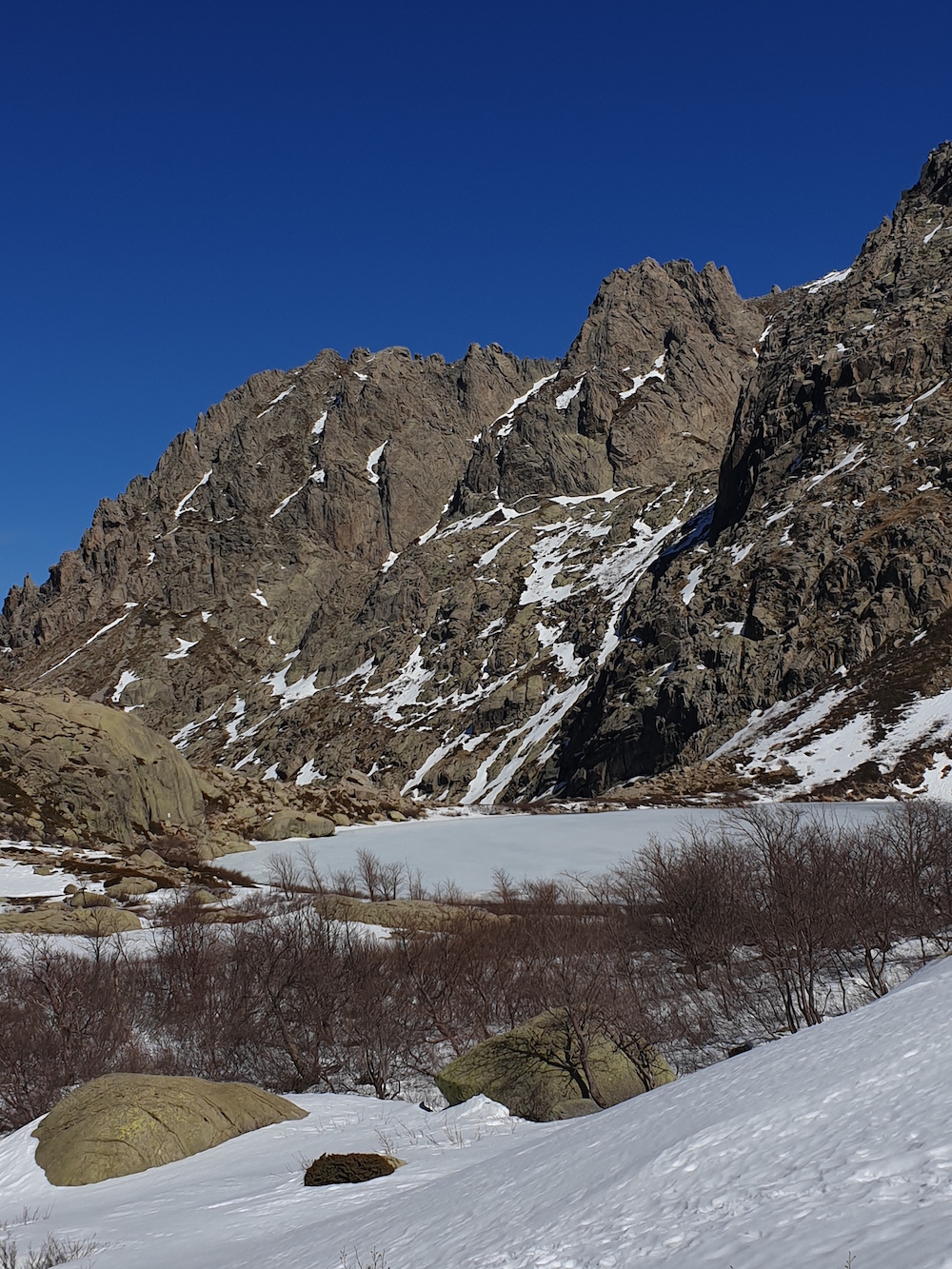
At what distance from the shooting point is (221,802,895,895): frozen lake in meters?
46.1

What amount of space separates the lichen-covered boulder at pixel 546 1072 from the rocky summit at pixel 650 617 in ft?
128

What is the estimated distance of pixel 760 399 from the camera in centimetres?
11550

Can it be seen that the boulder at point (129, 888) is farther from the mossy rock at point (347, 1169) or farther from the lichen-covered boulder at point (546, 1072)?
the mossy rock at point (347, 1169)

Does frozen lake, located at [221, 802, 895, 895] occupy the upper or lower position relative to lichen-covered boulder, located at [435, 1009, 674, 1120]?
upper

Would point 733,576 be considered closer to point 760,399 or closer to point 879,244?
point 760,399

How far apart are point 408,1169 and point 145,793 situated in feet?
141

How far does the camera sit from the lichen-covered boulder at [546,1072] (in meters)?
19.4

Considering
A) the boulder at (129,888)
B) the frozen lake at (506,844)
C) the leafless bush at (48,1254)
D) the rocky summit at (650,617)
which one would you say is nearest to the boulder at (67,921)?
the boulder at (129,888)

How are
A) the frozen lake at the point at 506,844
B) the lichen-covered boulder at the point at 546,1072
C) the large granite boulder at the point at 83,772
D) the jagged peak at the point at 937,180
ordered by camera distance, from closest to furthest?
the lichen-covered boulder at the point at 546,1072 < the large granite boulder at the point at 83,772 < the frozen lake at the point at 506,844 < the jagged peak at the point at 937,180

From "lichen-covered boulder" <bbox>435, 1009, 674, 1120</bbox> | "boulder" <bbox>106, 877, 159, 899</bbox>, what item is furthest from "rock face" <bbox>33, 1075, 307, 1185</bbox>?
"boulder" <bbox>106, 877, 159, 899</bbox>

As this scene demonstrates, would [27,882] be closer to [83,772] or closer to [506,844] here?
→ [83,772]

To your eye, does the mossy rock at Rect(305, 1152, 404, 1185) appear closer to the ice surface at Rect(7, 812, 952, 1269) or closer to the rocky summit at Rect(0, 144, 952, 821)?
the ice surface at Rect(7, 812, 952, 1269)

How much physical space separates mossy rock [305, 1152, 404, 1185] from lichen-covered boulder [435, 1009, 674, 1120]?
18.7 ft

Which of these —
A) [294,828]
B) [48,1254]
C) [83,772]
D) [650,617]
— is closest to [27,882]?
[83,772]
